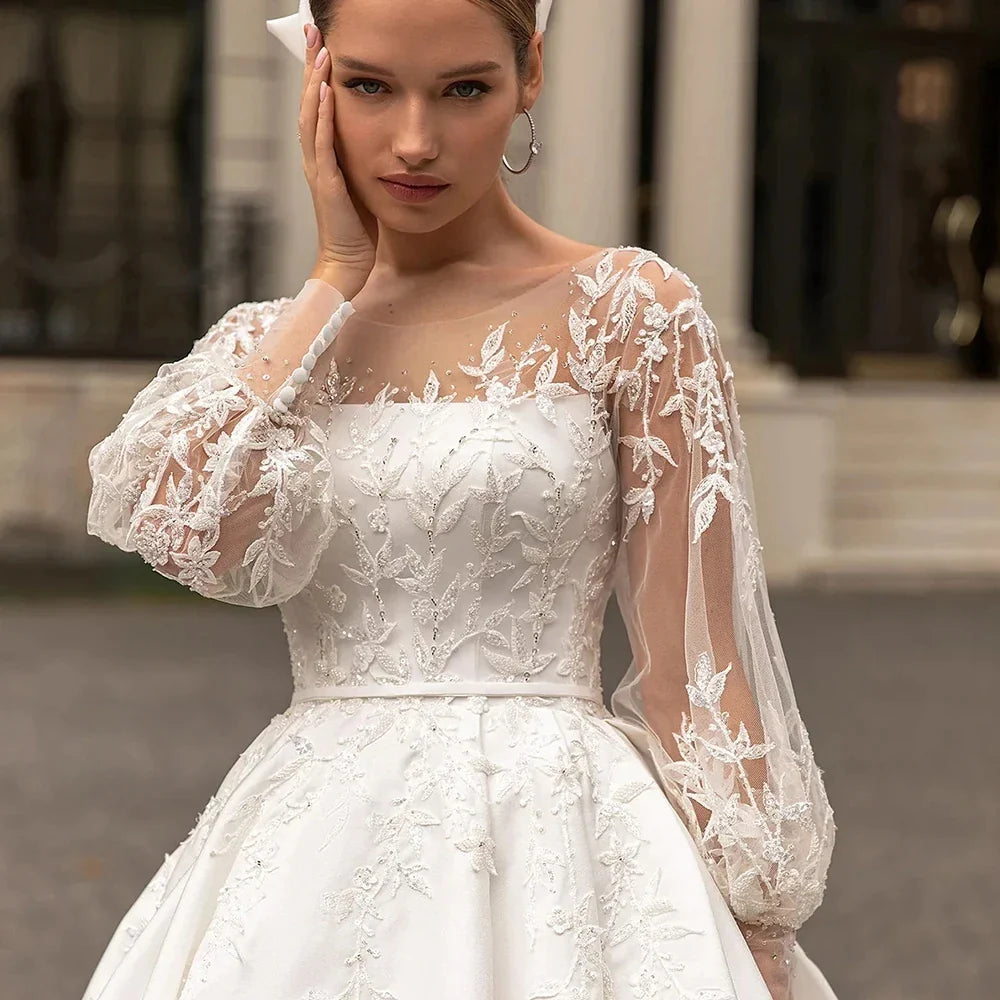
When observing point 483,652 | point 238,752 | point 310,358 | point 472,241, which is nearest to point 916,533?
point 238,752

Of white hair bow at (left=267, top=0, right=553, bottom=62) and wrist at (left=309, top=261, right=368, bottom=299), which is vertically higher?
white hair bow at (left=267, top=0, right=553, bottom=62)

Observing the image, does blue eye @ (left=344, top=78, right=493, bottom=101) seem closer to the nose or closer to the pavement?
the nose

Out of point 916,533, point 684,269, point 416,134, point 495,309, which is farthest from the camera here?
point 916,533

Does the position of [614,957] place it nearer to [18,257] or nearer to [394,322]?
[394,322]

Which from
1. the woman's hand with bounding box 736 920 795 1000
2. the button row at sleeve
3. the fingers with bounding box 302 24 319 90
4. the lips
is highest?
the fingers with bounding box 302 24 319 90

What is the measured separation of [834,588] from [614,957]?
11.3 metres

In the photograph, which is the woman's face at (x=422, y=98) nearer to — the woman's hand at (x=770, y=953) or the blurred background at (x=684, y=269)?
the woman's hand at (x=770, y=953)

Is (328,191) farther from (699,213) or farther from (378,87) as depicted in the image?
(699,213)

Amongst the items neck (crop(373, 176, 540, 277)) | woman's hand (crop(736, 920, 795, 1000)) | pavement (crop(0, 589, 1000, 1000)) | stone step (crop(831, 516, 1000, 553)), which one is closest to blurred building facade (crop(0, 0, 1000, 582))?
stone step (crop(831, 516, 1000, 553))

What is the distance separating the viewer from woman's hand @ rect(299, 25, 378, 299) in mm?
2258

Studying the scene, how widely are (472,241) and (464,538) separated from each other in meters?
0.41

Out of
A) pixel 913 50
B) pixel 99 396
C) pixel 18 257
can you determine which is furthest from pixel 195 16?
pixel 913 50

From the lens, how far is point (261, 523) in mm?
2182

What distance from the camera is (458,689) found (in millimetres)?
2287
